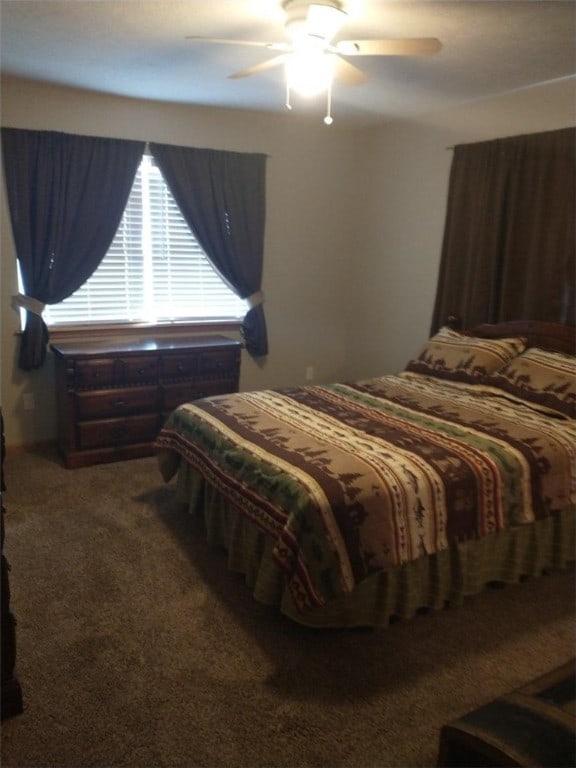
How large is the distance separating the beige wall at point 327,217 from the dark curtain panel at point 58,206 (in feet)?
0.38

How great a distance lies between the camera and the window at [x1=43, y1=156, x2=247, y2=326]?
4.21 metres

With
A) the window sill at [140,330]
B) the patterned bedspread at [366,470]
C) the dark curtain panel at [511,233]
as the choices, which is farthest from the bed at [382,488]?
the window sill at [140,330]

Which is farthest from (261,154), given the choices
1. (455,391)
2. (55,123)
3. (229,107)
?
(455,391)

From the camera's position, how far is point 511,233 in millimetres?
3795

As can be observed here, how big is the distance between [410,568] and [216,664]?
822mm

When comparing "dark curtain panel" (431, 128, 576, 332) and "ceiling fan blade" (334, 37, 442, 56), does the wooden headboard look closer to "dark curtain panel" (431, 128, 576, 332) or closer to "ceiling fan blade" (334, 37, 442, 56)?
"dark curtain panel" (431, 128, 576, 332)

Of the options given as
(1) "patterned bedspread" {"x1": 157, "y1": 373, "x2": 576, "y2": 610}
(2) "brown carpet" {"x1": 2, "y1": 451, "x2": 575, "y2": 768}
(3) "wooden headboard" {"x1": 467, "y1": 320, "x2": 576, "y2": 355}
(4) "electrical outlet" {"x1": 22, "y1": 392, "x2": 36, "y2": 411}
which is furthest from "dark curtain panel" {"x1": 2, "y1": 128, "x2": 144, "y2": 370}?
(3) "wooden headboard" {"x1": 467, "y1": 320, "x2": 576, "y2": 355}

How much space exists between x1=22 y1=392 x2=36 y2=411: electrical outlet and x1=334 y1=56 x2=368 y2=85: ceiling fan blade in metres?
2.89

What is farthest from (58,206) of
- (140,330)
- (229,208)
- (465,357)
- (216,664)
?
(216,664)

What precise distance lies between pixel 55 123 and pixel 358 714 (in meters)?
3.87

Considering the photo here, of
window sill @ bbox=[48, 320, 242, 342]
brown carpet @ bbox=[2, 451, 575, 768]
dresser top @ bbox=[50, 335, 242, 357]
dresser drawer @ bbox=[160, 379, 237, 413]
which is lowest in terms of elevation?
brown carpet @ bbox=[2, 451, 575, 768]

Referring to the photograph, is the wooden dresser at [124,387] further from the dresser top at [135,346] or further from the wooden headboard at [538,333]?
the wooden headboard at [538,333]

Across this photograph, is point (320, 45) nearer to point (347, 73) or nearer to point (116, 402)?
point (347, 73)

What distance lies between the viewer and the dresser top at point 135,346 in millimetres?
3801
